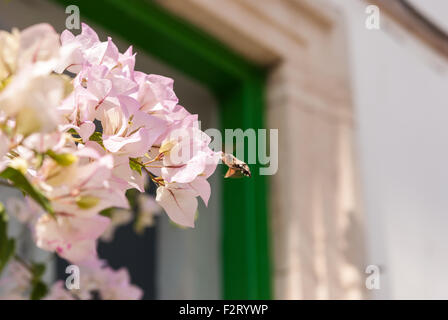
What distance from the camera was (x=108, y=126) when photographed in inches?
17.9

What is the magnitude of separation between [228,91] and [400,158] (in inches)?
27.5

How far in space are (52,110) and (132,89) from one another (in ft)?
0.46

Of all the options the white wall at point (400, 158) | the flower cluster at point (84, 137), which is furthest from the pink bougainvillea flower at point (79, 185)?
the white wall at point (400, 158)

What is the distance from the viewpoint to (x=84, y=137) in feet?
1.46

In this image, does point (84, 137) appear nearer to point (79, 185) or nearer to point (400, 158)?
point (79, 185)

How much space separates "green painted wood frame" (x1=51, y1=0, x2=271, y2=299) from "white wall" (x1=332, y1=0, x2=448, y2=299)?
1.20ft

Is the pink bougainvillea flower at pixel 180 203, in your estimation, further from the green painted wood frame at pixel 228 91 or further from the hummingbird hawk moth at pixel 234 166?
the green painted wood frame at pixel 228 91

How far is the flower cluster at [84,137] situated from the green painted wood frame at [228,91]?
45.6 inches

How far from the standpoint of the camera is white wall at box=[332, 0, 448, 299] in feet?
6.70

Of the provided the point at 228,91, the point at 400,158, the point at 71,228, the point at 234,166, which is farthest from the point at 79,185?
the point at 400,158

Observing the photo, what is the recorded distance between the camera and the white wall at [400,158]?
204cm
